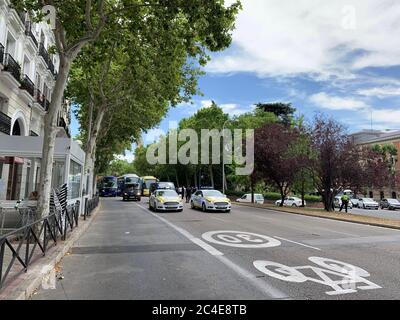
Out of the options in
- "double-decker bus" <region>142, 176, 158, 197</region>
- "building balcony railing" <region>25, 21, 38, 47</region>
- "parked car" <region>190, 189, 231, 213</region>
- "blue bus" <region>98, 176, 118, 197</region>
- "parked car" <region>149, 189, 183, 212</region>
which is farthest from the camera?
"blue bus" <region>98, 176, 118, 197</region>

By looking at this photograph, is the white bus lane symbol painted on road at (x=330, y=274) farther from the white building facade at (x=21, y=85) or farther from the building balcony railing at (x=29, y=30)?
the building balcony railing at (x=29, y=30)

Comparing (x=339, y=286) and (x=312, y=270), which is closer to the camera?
(x=339, y=286)

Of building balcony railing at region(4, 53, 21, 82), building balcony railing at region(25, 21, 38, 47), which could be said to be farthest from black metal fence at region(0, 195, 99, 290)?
building balcony railing at region(25, 21, 38, 47)

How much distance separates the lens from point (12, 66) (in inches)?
801

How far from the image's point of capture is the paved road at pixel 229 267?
6168 millimetres

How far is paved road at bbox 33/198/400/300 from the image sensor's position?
20.2 feet

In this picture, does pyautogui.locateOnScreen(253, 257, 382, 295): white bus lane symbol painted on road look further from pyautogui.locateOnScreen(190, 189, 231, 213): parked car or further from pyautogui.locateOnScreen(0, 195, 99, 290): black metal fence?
pyautogui.locateOnScreen(190, 189, 231, 213): parked car

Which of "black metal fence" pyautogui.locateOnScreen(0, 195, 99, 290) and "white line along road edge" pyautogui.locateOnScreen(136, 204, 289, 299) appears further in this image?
"white line along road edge" pyautogui.locateOnScreen(136, 204, 289, 299)

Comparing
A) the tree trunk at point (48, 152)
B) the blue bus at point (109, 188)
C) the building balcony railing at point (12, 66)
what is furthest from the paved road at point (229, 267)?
the blue bus at point (109, 188)

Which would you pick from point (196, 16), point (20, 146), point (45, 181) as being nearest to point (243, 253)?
point (45, 181)

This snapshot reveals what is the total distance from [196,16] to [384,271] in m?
8.30

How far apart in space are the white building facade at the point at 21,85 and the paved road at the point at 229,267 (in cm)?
841

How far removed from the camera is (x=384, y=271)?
7.77 meters
